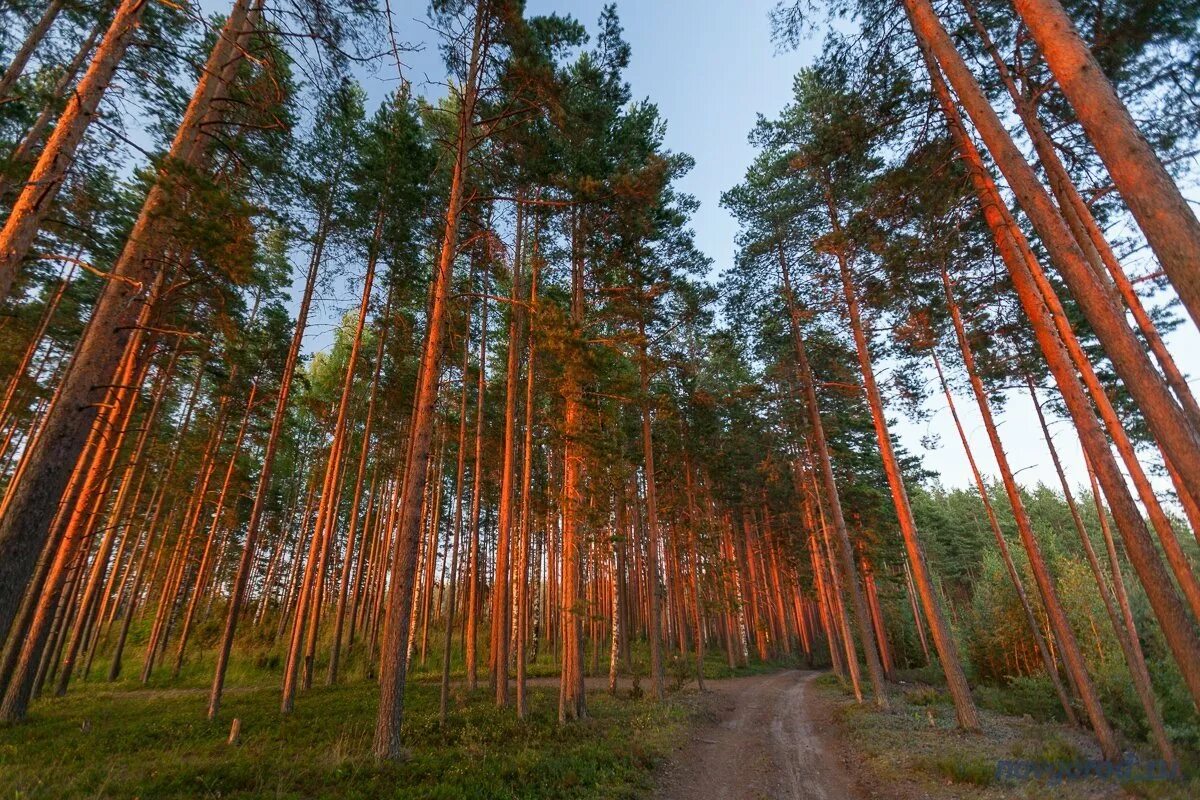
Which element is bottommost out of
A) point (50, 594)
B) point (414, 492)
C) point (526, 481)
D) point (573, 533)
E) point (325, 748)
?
point (325, 748)

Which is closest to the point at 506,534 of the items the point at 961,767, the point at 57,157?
the point at 57,157

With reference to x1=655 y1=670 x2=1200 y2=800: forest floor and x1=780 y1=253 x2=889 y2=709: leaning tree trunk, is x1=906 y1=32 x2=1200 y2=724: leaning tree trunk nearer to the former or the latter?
x1=655 y1=670 x2=1200 y2=800: forest floor

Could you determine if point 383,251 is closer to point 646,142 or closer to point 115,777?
point 646,142

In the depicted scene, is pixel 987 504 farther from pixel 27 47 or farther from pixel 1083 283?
pixel 27 47

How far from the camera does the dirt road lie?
26.1ft

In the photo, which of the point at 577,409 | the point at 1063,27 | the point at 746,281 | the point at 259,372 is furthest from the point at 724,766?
the point at 259,372

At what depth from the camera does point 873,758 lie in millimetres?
9406

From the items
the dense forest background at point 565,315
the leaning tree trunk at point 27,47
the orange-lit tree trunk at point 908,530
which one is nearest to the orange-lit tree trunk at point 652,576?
the dense forest background at point 565,315

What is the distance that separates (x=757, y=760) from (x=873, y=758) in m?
2.30

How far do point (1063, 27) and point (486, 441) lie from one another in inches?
765

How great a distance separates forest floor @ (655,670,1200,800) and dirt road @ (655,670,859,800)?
0.02 m

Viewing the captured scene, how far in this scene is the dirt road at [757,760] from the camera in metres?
7.95

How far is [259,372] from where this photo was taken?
1525 centimetres

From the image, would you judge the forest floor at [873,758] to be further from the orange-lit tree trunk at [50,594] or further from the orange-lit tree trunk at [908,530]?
the orange-lit tree trunk at [50,594]
